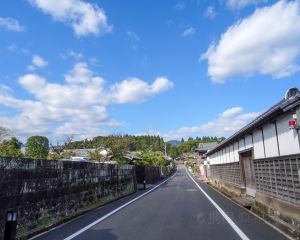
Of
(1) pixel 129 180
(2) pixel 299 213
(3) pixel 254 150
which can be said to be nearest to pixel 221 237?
(2) pixel 299 213

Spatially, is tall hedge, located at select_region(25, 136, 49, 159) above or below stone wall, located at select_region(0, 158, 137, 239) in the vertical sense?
above

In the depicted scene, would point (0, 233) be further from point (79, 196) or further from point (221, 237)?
point (79, 196)

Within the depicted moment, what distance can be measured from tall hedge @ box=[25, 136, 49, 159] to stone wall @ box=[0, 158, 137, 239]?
86.2 ft

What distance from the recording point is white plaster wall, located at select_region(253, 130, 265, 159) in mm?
13209

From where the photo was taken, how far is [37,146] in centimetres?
4547

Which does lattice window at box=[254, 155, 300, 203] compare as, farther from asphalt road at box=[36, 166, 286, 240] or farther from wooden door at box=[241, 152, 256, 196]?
wooden door at box=[241, 152, 256, 196]

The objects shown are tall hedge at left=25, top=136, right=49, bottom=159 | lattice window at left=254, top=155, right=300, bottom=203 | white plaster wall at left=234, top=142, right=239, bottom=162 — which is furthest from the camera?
tall hedge at left=25, top=136, right=49, bottom=159

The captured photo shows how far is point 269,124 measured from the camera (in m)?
11.6

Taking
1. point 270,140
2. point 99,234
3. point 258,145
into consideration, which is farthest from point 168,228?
point 258,145

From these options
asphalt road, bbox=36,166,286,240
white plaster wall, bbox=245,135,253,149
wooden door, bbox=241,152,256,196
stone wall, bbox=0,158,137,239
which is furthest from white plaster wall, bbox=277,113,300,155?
stone wall, bbox=0,158,137,239

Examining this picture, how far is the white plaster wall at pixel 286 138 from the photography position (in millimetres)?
8966

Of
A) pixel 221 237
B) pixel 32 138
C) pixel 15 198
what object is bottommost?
pixel 221 237

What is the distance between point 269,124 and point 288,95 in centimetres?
309

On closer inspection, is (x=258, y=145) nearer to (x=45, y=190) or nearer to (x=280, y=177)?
(x=280, y=177)
